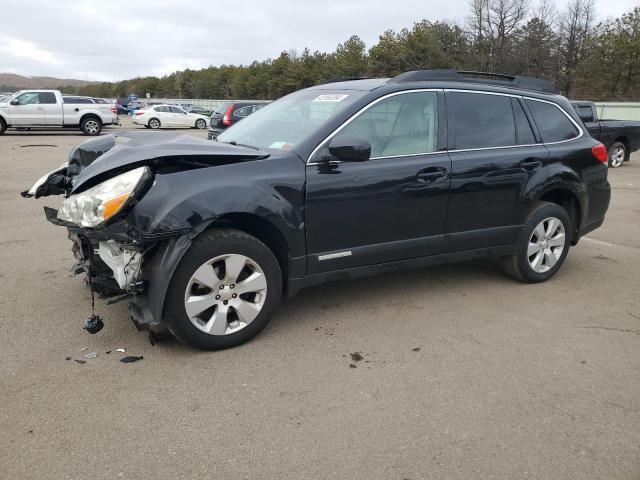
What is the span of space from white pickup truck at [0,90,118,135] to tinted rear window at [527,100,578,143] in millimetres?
21734

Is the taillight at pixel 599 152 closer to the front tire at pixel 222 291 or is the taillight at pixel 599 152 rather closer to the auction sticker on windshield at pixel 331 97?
the auction sticker on windshield at pixel 331 97

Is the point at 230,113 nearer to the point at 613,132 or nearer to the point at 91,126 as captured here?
the point at 91,126

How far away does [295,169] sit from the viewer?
3609 millimetres

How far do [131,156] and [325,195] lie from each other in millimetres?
1279

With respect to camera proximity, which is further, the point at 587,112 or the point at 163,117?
the point at 163,117

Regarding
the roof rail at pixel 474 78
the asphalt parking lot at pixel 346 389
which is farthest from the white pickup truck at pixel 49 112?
the roof rail at pixel 474 78

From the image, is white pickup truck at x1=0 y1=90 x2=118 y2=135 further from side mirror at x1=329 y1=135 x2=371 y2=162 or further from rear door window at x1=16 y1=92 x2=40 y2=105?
side mirror at x1=329 y1=135 x2=371 y2=162

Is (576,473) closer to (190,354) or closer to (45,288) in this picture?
(190,354)

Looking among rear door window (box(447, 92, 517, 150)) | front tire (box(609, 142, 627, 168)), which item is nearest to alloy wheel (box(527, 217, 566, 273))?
rear door window (box(447, 92, 517, 150))

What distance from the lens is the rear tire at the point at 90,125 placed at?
901 inches

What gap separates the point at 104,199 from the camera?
3203mm

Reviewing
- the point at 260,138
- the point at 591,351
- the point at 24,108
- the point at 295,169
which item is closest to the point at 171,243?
the point at 295,169

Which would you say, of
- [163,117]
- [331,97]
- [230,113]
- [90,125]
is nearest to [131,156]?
[331,97]

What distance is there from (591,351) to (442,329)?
99 cm
